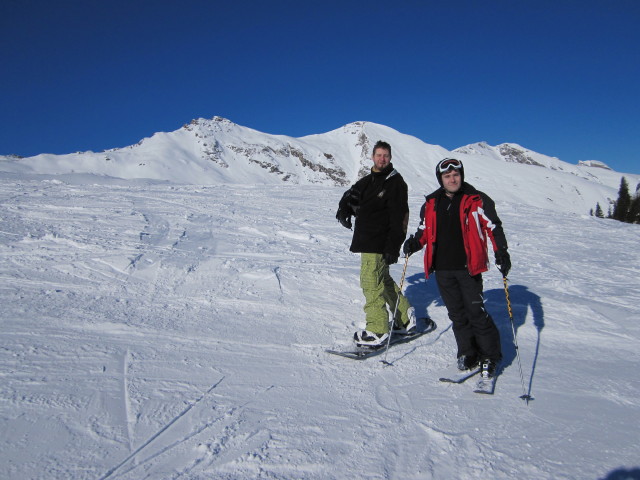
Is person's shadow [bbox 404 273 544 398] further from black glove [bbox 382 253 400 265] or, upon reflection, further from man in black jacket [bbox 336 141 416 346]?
black glove [bbox 382 253 400 265]

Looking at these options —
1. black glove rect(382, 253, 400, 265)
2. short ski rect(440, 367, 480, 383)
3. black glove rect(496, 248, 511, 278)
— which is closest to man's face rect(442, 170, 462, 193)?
black glove rect(496, 248, 511, 278)

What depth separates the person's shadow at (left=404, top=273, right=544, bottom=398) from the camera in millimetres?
4446

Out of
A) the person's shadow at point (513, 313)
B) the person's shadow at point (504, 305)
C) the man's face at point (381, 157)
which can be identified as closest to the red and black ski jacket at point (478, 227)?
the man's face at point (381, 157)

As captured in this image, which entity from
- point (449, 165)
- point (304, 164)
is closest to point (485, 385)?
point (449, 165)

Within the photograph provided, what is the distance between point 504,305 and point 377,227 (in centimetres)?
269

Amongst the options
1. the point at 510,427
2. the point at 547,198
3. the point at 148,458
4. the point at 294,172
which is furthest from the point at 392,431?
the point at 294,172

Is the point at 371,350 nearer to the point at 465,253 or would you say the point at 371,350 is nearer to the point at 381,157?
the point at 465,253

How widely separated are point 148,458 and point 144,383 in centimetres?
91

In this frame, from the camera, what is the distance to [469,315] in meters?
3.64

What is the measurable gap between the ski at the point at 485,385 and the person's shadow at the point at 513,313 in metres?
0.46

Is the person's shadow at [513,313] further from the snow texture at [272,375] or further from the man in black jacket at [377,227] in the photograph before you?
the man in black jacket at [377,227]

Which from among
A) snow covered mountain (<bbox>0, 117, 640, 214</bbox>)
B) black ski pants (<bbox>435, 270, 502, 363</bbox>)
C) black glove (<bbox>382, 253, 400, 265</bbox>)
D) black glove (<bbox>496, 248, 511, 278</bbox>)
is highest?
snow covered mountain (<bbox>0, 117, 640, 214</bbox>)

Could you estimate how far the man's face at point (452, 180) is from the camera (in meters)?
3.55

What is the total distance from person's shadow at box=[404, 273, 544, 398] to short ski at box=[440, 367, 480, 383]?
0.48m
